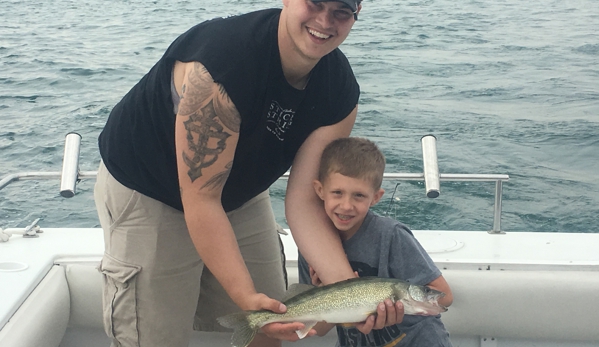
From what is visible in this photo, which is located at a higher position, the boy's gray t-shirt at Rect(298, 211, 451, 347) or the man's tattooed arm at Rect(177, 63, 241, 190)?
the man's tattooed arm at Rect(177, 63, 241, 190)

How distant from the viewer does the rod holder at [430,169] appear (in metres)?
3.21

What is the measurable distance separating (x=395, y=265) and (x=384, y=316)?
0.33 metres

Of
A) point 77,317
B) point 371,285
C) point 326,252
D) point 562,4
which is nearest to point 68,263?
point 77,317

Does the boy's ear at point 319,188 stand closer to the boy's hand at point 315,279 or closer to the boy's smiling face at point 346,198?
the boy's smiling face at point 346,198

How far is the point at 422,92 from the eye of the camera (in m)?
12.2

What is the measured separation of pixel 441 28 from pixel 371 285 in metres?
14.9

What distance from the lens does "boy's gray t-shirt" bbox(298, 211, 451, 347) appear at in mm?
2572

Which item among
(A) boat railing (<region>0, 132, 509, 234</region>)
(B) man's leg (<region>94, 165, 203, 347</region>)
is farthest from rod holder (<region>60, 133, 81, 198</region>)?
(B) man's leg (<region>94, 165, 203, 347</region>)

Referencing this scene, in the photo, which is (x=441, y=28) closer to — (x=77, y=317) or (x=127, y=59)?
(x=127, y=59)

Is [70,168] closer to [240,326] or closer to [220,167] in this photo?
[220,167]

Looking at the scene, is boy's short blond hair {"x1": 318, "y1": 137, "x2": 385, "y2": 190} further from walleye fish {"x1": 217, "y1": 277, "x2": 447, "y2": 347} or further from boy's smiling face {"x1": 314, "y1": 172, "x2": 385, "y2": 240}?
walleye fish {"x1": 217, "y1": 277, "x2": 447, "y2": 347}

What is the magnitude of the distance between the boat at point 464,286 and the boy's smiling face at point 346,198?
0.71 m

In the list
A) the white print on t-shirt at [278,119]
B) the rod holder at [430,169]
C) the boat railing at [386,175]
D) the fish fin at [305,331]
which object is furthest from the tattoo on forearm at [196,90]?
the rod holder at [430,169]

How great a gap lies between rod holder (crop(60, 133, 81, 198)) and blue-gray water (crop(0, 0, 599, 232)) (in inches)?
67.3
